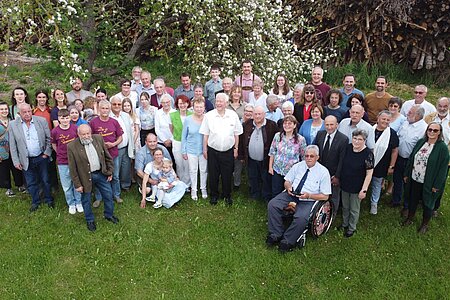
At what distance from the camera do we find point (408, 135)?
20.1 ft

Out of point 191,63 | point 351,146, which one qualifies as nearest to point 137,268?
point 351,146

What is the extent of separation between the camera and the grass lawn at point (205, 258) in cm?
508

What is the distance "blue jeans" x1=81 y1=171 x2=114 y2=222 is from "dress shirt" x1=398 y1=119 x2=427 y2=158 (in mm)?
4454

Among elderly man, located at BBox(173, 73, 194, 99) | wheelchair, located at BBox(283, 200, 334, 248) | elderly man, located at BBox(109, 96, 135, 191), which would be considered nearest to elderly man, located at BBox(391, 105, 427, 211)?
wheelchair, located at BBox(283, 200, 334, 248)

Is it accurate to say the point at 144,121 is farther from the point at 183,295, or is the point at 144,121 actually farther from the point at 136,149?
the point at 183,295

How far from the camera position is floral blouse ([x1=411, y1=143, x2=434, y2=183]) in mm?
5664

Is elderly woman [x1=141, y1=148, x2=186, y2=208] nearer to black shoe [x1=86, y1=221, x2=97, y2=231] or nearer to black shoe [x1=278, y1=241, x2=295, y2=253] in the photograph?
black shoe [x1=86, y1=221, x2=97, y2=231]

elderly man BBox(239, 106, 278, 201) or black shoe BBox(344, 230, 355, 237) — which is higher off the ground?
elderly man BBox(239, 106, 278, 201)

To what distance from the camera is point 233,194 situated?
731cm

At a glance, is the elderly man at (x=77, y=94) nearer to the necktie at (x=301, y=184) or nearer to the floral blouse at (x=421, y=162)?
the necktie at (x=301, y=184)

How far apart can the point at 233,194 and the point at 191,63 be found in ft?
10.4

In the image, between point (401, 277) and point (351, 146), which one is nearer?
point (401, 277)

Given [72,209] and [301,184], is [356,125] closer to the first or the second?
[301,184]

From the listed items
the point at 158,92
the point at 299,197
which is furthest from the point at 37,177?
the point at 299,197
